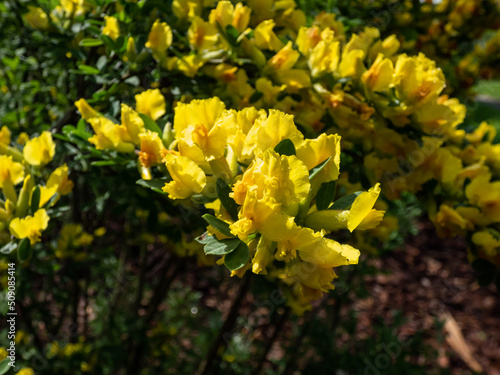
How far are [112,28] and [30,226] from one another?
17.3 inches

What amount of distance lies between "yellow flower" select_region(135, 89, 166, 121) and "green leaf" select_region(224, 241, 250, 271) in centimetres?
39

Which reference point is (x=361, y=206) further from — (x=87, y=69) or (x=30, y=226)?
(x=87, y=69)

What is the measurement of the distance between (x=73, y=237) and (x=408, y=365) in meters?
1.35

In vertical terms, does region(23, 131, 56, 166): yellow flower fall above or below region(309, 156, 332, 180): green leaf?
below

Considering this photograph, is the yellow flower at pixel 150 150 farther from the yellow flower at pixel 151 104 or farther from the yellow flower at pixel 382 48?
the yellow flower at pixel 382 48

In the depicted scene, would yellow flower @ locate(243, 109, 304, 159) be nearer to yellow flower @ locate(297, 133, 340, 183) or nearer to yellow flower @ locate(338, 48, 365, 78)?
yellow flower @ locate(297, 133, 340, 183)

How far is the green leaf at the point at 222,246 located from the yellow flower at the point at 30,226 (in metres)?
0.38

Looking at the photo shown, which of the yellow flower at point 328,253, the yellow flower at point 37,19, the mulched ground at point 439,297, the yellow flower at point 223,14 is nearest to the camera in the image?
the yellow flower at point 328,253

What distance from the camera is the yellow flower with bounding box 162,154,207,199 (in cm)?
63

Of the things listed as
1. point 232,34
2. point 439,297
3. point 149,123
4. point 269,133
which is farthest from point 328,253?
point 439,297

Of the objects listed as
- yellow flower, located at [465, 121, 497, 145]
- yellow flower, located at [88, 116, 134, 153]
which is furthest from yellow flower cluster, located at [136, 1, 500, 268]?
yellow flower, located at [88, 116, 134, 153]

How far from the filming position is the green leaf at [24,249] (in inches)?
31.1

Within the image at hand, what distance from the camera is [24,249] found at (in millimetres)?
794

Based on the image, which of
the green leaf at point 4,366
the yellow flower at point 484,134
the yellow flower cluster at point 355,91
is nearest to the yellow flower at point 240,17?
the yellow flower cluster at point 355,91
